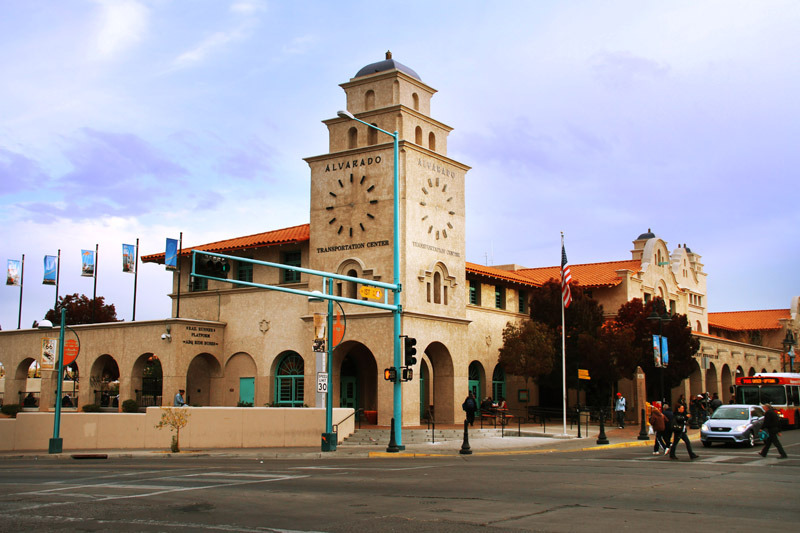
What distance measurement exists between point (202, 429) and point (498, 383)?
20.6 meters

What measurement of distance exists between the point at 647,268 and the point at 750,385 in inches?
567

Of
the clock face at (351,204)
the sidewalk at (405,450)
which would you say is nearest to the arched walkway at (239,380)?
the clock face at (351,204)

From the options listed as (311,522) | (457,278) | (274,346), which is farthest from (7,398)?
(311,522)

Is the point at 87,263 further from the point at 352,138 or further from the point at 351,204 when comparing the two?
the point at 352,138

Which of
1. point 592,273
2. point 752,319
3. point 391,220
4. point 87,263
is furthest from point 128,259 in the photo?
point 752,319

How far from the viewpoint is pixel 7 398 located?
43.3m

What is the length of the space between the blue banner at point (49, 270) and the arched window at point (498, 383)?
26823 mm

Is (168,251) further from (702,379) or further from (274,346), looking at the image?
(702,379)

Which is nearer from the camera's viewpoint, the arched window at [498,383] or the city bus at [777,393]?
the city bus at [777,393]

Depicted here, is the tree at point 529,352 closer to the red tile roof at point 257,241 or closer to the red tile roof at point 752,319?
the red tile roof at point 257,241

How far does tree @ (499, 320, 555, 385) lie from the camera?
39.8 meters

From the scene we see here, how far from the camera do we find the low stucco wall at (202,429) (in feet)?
91.8

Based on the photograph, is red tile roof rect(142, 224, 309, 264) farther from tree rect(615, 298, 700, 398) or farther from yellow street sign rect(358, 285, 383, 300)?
tree rect(615, 298, 700, 398)

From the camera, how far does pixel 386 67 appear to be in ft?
122
